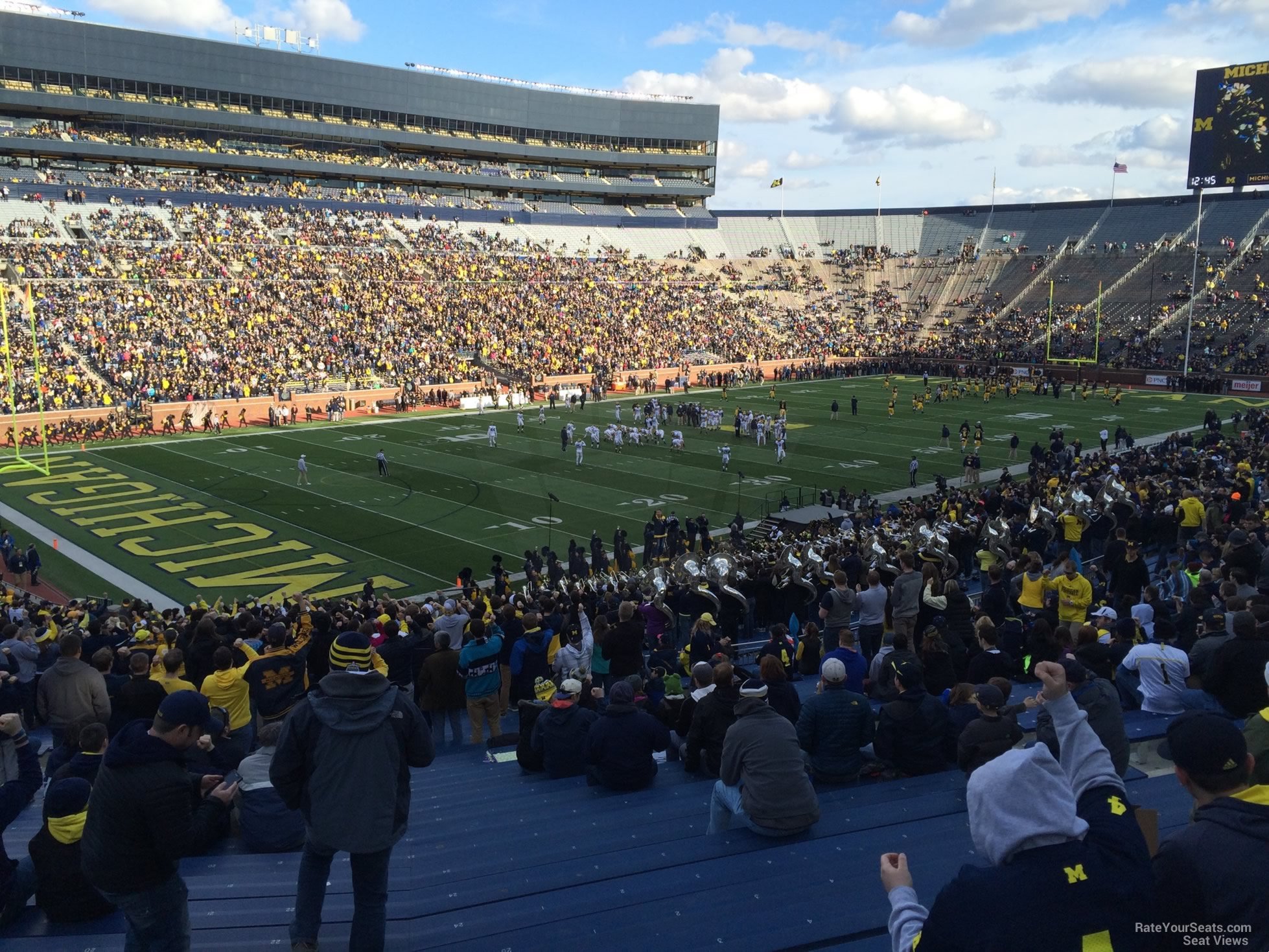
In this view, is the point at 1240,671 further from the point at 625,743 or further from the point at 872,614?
the point at 872,614

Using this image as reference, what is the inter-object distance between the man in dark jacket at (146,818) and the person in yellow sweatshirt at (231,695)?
335 cm

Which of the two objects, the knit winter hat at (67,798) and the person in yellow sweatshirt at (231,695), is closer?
the knit winter hat at (67,798)

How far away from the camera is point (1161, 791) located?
518 centimetres

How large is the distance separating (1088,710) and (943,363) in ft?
202

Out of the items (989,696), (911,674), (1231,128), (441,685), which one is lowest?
(441,685)

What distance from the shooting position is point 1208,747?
2.93m

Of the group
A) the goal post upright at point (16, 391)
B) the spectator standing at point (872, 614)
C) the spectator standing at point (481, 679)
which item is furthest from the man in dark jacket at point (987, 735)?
the goal post upright at point (16, 391)

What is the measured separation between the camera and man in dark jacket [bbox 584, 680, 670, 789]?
6.29 meters

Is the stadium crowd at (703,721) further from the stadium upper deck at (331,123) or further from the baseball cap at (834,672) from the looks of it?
the stadium upper deck at (331,123)

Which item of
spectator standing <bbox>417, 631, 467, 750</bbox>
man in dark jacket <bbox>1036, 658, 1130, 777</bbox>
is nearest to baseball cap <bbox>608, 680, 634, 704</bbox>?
man in dark jacket <bbox>1036, 658, 1130, 777</bbox>

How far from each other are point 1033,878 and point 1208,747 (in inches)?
29.5

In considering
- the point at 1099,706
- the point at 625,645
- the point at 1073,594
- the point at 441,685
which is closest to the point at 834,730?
the point at 1099,706

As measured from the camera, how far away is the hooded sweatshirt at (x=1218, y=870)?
2691mm

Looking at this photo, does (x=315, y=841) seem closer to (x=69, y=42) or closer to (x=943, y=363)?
(x=943, y=363)
